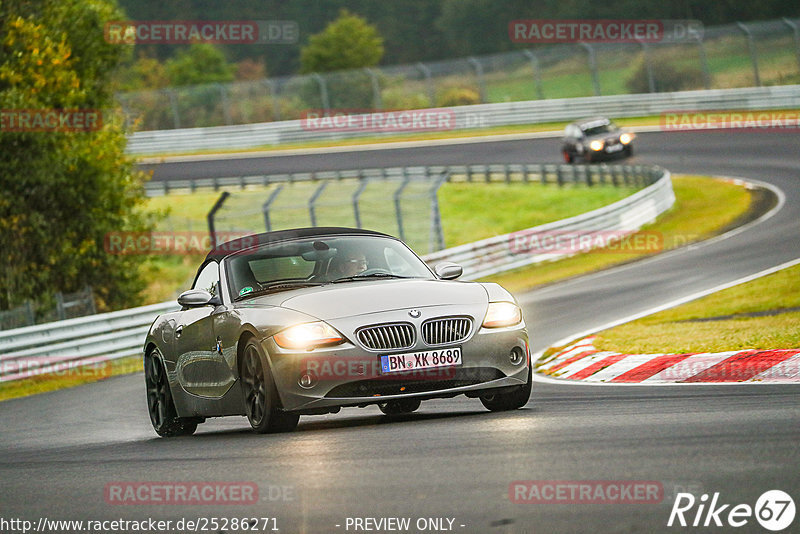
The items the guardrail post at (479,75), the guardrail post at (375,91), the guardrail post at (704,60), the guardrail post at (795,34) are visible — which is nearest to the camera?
the guardrail post at (795,34)

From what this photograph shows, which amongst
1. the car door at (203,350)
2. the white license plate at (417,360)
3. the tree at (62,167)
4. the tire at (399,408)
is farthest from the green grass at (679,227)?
the white license plate at (417,360)

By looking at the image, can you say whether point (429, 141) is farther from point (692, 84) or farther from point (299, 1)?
point (299, 1)

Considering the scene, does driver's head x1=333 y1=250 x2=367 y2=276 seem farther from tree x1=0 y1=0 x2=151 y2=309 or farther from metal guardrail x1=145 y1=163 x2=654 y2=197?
metal guardrail x1=145 y1=163 x2=654 y2=197

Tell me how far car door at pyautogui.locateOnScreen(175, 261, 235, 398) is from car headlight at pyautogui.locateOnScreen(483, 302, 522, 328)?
1882 millimetres

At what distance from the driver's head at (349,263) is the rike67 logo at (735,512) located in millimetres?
4646

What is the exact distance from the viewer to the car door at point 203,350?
9.24 m

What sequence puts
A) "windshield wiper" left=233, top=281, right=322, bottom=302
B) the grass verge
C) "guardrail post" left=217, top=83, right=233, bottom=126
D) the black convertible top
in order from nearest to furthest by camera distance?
1. "windshield wiper" left=233, top=281, right=322, bottom=302
2. the black convertible top
3. the grass verge
4. "guardrail post" left=217, top=83, right=233, bottom=126

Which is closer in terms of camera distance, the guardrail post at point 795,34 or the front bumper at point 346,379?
the front bumper at point 346,379

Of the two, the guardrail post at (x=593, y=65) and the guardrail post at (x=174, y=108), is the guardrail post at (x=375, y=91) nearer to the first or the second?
the guardrail post at (x=174, y=108)

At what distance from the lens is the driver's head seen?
9383 millimetres

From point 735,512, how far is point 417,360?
3638 millimetres

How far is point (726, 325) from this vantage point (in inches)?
559

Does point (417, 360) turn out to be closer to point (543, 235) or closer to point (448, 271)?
point (448, 271)

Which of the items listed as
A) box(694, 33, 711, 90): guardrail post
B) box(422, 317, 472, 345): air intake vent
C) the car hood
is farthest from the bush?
box(422, 317, 472, 345): air intake vent
